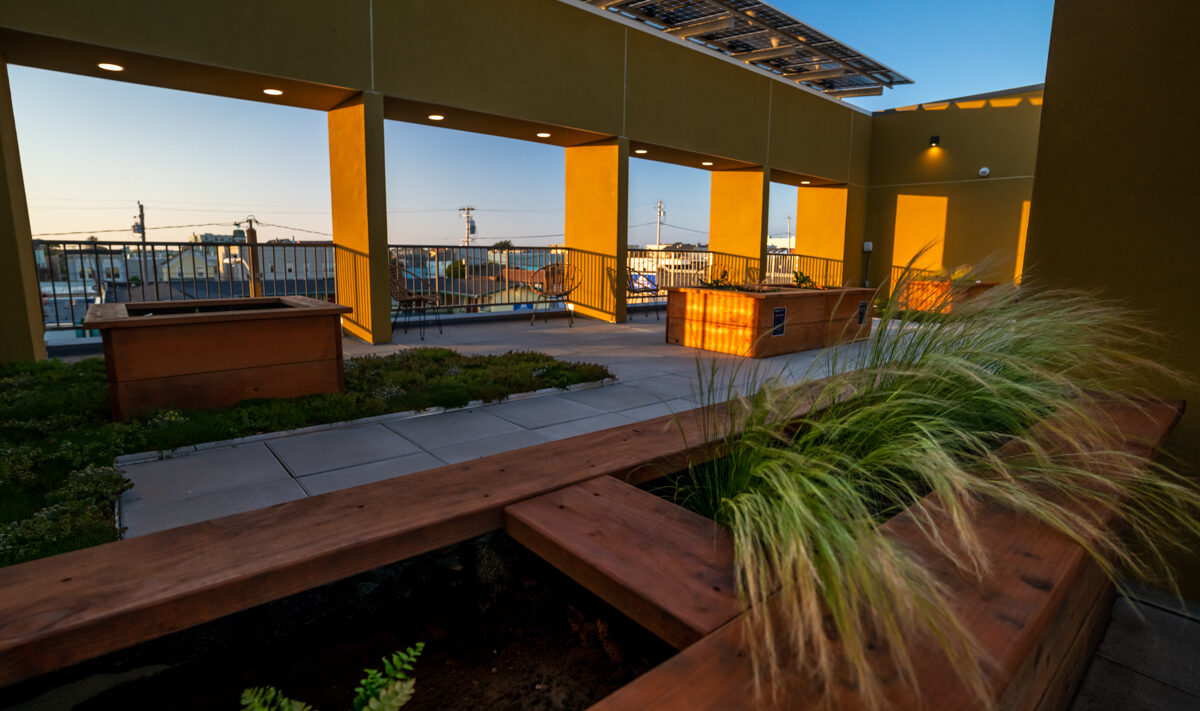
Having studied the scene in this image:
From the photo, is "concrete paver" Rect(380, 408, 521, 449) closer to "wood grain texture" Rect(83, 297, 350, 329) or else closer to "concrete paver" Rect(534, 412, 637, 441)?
"concrete paver" Rect(534, 412, 637, 441)

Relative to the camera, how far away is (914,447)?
125 centimetres

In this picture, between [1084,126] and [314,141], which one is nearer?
[1084,126]

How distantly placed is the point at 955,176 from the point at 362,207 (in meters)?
11.6

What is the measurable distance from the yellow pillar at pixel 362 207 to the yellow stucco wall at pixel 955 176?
9.56m

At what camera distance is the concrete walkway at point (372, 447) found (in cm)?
247

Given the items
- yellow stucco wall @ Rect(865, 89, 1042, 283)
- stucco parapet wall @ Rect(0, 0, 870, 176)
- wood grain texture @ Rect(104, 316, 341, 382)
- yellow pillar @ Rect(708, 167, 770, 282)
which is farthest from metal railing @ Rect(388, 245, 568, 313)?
yellow stucco wall @ Rect(865, 89, 1042, 283)

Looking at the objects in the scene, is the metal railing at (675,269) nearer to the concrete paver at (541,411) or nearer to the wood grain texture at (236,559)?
the concrete paver at (541,411)

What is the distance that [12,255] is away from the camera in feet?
15.4

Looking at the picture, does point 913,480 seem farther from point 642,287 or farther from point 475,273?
point 642,287

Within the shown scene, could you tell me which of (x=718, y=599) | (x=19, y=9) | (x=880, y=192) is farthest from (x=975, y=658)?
(x=880, y=192)

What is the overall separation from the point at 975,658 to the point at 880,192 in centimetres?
1417

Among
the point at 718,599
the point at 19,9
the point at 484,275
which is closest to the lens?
the point at 718,599

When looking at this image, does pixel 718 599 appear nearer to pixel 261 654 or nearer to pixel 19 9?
pixel 261 654

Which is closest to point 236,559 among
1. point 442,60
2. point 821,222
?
point 442,60
